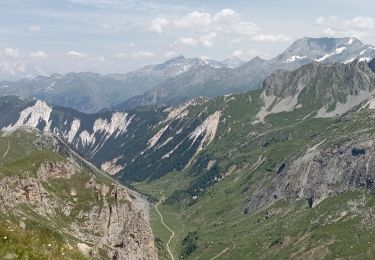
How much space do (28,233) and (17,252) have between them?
6.73 m

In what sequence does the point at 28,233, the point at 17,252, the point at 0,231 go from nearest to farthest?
the point at 17,252 → the point at 0,231 → the point at 28,233

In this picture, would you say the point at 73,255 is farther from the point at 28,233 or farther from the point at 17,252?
the point at 17,252

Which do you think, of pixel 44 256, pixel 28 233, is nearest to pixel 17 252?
pixel 44 256

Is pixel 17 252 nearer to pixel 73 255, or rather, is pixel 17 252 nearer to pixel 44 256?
pixel 44 256

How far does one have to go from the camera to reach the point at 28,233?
1542 inches

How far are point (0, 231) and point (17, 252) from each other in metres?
3.66

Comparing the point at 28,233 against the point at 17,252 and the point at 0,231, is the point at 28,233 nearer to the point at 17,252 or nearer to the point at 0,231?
the point at 0,231

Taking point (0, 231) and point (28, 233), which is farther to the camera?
point (28, 233)

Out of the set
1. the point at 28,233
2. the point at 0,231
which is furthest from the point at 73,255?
the point at 0,231

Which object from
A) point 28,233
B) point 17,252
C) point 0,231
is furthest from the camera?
point 28,233

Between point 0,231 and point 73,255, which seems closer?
point 0,231

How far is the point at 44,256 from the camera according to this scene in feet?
112

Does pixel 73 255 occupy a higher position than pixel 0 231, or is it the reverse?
pixel 0 231

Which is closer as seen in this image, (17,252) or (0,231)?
(17,252)
